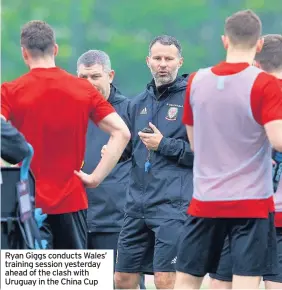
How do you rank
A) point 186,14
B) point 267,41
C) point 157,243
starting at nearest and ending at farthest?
point 267,41
point 157,243
point 186,14

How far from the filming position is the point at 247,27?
7.61 metres

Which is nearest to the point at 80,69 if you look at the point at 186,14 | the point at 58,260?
the point at 58,260

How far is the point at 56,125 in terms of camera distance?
316 inches

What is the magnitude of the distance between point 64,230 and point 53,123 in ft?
2.45

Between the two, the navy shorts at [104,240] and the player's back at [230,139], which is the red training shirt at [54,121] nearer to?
the player's back at [230,139]

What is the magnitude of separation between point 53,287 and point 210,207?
44.8 inches

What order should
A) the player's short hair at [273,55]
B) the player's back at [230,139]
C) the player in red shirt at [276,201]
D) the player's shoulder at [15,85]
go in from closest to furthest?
the player's back at [230,139], the player's shoulder at [15,85], the player in red shirt at [276,201], the player's short hair at [273,55]

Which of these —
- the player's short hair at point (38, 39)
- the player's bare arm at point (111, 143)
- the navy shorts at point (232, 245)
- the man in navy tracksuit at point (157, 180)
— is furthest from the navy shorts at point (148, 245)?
the player's short hair at point (38, 39)

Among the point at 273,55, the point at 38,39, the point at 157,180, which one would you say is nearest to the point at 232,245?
the point at 273,55

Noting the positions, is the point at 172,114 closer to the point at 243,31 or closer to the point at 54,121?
the point at 54,121

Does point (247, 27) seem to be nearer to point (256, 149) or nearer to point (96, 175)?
point (256, 149)

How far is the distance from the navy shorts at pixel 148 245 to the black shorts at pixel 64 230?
1.16 metres

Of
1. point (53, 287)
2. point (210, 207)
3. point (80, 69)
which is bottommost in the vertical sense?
point (53, 287)

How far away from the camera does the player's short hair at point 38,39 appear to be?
8.09 meters
